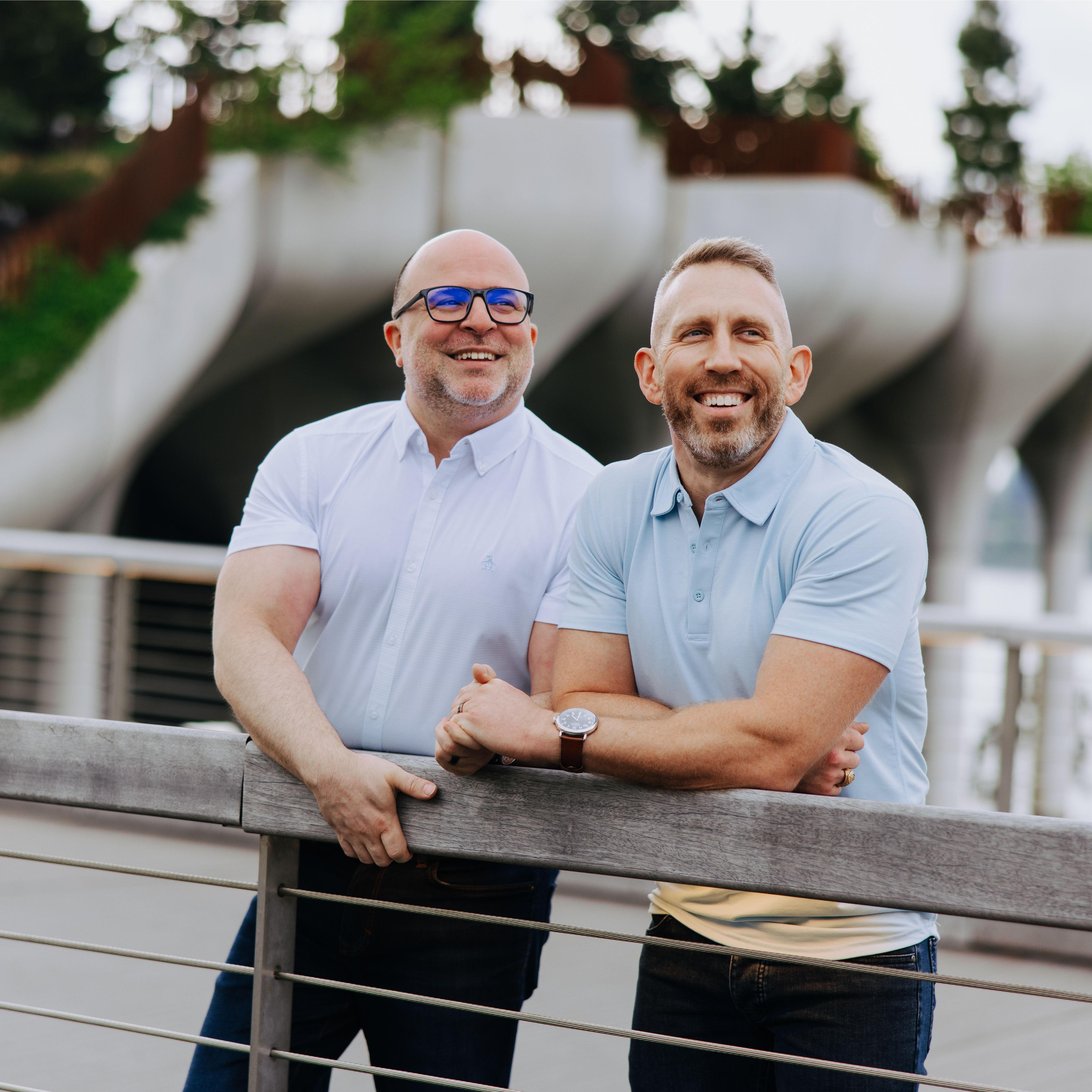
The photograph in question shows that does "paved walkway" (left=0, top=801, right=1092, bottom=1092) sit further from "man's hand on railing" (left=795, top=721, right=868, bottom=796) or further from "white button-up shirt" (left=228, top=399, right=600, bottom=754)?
"man's hand on railing" (left=795, top=721, right=868, bottom=796)

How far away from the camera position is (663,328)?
2.33 m

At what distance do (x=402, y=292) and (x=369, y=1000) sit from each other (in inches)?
51.6

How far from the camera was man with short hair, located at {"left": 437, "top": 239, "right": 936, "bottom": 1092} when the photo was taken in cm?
198

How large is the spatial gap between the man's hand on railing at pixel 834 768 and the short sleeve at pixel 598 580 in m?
0.38

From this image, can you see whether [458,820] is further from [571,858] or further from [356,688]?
[356,688]

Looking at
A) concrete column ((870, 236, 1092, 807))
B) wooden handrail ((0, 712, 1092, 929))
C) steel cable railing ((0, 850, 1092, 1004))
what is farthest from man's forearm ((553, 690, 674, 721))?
concrete column ((870, 236, 1092, 807))

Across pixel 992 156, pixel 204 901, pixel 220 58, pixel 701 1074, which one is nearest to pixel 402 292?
pixel 701 1074

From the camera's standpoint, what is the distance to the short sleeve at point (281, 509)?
2.61 m

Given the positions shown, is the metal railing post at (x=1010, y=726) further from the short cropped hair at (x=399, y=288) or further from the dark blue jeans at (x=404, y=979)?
the short cropped hair at (x=399, y=288)

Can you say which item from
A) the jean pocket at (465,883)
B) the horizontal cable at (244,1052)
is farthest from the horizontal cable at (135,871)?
the jean pocket at (465,883)

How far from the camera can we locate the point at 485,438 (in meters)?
2.67

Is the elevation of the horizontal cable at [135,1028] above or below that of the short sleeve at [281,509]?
below

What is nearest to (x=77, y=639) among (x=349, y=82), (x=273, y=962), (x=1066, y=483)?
(x=349, y=82)

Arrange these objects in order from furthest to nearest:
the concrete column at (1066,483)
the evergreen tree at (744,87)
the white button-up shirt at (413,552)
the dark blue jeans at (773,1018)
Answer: the concrete column at (1066,483), the evergreen tree at (744,87), the white button-up shirt at (413,552), the dark blue jeans at (773,1018)
